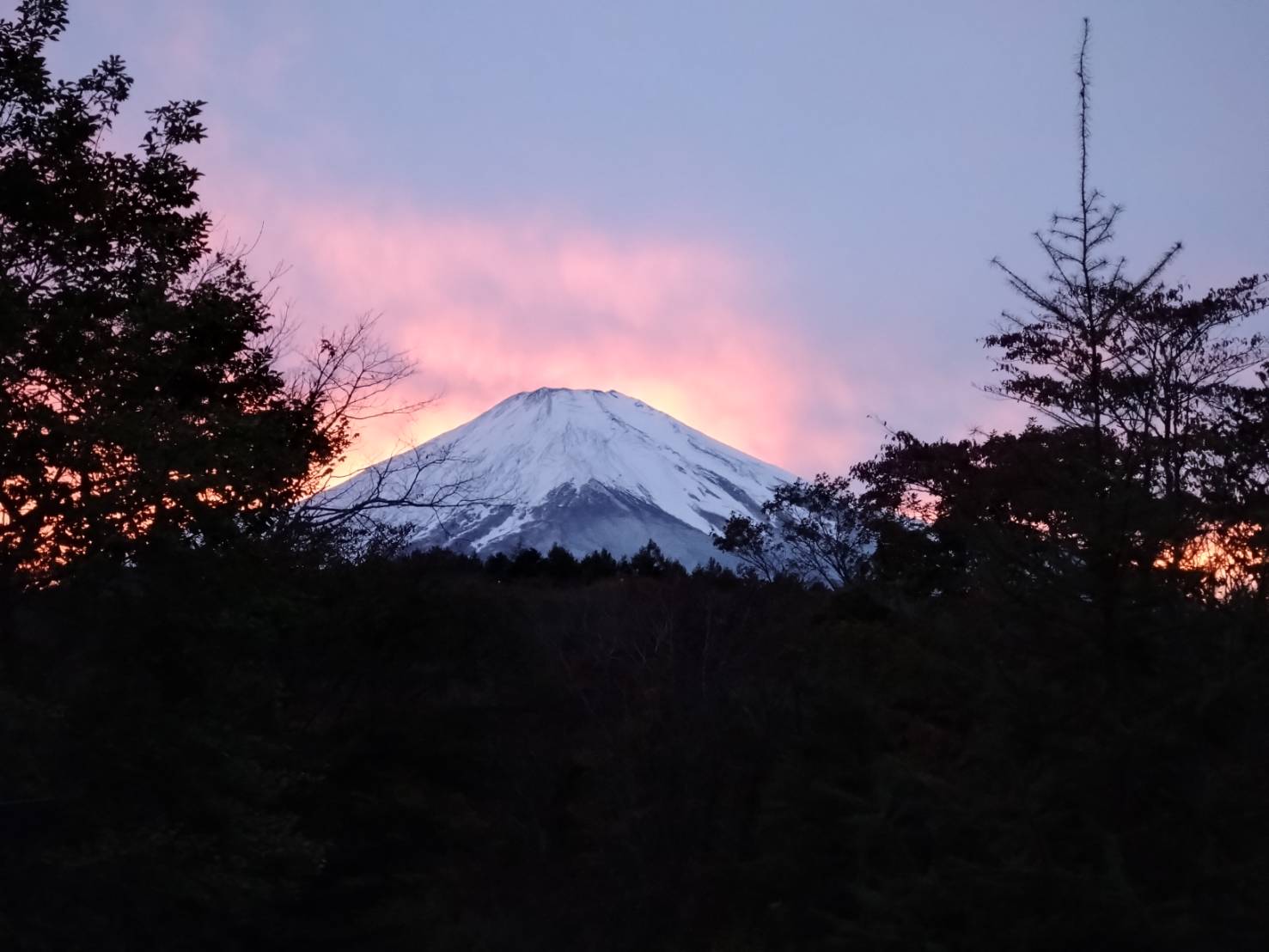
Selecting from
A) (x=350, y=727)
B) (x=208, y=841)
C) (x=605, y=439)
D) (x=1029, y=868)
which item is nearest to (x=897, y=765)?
(x=1029, y=868)

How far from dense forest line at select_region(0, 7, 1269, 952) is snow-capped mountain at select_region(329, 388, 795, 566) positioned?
6035 centimetres

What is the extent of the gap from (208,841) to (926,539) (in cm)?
1156

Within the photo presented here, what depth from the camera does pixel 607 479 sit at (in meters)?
97.6

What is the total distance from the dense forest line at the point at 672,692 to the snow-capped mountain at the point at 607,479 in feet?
198

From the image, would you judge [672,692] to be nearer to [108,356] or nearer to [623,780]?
[623,780]

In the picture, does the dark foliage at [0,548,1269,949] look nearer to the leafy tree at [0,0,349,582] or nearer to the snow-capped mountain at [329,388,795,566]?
the leafy tree at [0,0,349,582]

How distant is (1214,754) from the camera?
6.46m

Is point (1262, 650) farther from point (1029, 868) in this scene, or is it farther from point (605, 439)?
point (605, 439)

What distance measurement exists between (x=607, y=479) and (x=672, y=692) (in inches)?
3229

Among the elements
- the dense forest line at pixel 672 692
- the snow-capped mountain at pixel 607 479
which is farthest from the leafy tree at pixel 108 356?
the snow-capped mountain at pixel 607 479

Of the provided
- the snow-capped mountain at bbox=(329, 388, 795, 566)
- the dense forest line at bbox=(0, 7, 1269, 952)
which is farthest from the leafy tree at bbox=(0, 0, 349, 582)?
the snow-capped mountain at bbox=(329, 388, 795, 566)

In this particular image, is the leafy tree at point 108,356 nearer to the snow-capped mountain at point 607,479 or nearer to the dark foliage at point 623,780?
the dark foliage at point 623,780

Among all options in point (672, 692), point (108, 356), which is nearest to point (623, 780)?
point (672, 692)

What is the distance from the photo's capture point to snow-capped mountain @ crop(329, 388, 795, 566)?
86312 mm
